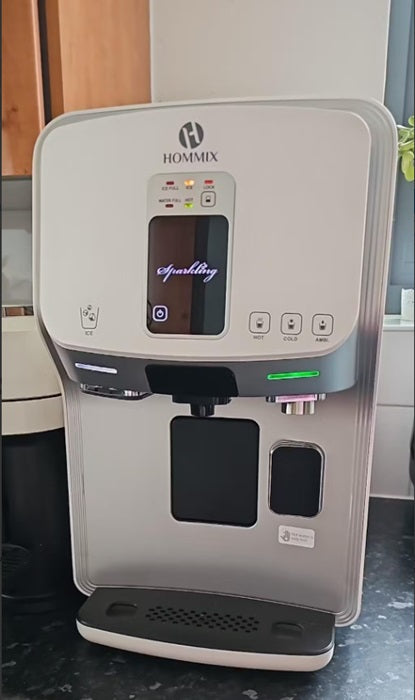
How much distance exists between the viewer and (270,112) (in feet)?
1.61

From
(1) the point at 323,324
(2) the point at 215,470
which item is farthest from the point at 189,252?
(2) the point at 215,470

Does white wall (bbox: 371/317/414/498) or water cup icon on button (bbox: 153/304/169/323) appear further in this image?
white wall (bbox: 371/317/414/498)

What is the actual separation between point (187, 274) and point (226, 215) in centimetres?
6

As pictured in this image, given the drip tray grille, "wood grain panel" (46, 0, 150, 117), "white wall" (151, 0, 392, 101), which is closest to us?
the drip tray grille

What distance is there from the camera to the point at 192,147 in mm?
512

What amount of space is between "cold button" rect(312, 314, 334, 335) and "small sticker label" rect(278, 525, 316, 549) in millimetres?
240

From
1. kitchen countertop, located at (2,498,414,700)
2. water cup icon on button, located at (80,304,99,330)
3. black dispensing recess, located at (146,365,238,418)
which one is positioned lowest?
kitchen countertop, located at (2,498,414,700)

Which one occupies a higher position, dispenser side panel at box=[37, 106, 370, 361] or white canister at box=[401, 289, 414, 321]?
dispenser side panel at box=[37, 106, 370, 361]

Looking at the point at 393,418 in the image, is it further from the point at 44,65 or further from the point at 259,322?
the point at 44,65

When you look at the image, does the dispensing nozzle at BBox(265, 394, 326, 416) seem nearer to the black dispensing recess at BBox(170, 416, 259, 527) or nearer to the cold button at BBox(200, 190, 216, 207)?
the black dispensing recess at BBox(170, 416, 259, 527)

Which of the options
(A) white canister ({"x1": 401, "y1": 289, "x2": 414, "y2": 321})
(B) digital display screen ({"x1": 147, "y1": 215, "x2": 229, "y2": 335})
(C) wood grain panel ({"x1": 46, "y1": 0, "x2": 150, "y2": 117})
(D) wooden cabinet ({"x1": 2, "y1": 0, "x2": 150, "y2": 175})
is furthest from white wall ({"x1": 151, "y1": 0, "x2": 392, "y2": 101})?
(B) digital display screen ({"x1": 147, "y1": 215, "x2": 229, "y2": 335})

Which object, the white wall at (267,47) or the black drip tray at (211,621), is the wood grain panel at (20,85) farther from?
the black drip tray at (211,621)

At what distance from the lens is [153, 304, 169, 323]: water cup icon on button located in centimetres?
53

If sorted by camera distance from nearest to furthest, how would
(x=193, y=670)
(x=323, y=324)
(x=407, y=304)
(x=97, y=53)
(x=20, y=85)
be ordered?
1. (x=323, y=324)
2. (x=193, y=670)
3. (x=20, y=85)
4. (x=97, y=53)
5. (x=407, y=304)
